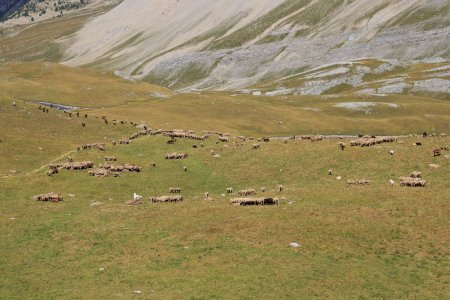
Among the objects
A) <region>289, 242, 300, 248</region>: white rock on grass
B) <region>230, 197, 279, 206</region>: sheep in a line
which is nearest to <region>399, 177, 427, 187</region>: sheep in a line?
<region>230, 197, 279, 206</region>: sheep in a line

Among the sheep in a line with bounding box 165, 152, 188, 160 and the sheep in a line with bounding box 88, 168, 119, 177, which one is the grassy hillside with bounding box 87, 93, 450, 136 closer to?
the sheep in a line with bounding box 165, 152, 188, 160

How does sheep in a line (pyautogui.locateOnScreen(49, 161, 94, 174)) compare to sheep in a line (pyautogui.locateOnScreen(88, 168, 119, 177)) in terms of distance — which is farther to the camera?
sheep in a line (pyautogui.locateOnScreen(49, 161, 94, 174))

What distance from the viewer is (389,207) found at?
119ft

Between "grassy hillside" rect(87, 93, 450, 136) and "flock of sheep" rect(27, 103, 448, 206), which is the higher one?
"flock of sheep" rect(27, 103, 448, 206)

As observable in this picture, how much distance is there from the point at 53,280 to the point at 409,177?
92.0ft

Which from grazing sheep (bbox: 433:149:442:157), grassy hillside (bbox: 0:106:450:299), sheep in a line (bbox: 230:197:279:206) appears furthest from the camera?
grazing sheep (bbox: 433:149:442:157)

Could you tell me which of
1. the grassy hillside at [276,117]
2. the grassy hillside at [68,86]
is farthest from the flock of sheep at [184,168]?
the grassy hillside at [68,86]

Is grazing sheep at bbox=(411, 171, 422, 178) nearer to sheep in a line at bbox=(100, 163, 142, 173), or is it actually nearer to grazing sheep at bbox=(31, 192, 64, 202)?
sheep in a line at bbox=(100, 163, 142, 173)

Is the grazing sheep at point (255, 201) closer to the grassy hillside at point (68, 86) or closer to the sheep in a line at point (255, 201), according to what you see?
the sheep in a line at point (255, 201)

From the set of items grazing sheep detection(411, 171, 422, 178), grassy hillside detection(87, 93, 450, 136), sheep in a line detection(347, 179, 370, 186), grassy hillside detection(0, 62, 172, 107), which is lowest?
grassy hillside detection(87, 93, 450, 136)

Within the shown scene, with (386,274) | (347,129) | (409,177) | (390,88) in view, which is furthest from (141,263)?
(390,88)

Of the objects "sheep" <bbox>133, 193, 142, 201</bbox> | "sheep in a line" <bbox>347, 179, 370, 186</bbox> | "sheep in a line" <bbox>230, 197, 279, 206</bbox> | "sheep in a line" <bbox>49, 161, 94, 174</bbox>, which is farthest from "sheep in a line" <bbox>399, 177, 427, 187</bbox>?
"sheep in a line" <bbox>49, 161, 94, 174</bbox>

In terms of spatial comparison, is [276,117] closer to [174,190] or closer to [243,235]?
[174,190]

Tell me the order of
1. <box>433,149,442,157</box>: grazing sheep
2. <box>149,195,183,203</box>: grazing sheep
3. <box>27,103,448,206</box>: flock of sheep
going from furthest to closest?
<box>433,149,442,157</box>: grazing sheep
<box>149,195,183,203</box>: grazing sheep
<box>27,103,448,206</box>: flock of sheep
